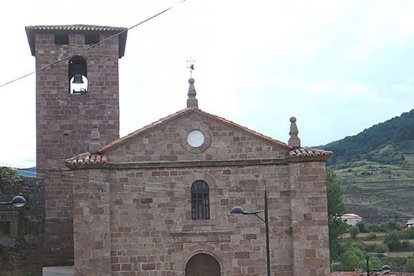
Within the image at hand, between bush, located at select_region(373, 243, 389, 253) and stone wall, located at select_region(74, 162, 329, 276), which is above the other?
stone wall, located at select_region(74, 162, 329, 276)

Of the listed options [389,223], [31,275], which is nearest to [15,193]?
[31,275]

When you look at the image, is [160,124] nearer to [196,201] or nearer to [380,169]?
[196,201]

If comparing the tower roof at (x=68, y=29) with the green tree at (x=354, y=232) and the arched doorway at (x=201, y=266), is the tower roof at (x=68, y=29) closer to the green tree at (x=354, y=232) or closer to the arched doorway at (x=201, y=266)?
the arched doorway at (x=201, y=266)

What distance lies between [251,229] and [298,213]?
1.59 metres

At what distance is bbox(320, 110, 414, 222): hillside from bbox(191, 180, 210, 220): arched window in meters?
60.2

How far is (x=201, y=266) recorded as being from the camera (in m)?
22.7

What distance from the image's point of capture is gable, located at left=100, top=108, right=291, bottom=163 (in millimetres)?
22844

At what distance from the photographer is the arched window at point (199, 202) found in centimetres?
2286

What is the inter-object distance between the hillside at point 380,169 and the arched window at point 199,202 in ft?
197

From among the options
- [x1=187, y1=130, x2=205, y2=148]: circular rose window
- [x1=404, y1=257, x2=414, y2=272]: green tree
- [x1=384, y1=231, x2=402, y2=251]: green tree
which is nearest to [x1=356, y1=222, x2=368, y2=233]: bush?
[x1=384, y1=231, x2=402, y2=251]: green tree

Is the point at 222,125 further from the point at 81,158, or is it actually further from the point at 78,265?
the point at 78,265

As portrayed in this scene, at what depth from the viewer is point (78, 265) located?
2191cm

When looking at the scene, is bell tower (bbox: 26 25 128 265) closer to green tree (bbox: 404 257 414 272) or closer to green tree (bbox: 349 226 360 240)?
green tree (bbox: 404 257 414 272)

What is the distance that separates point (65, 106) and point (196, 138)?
722cm
